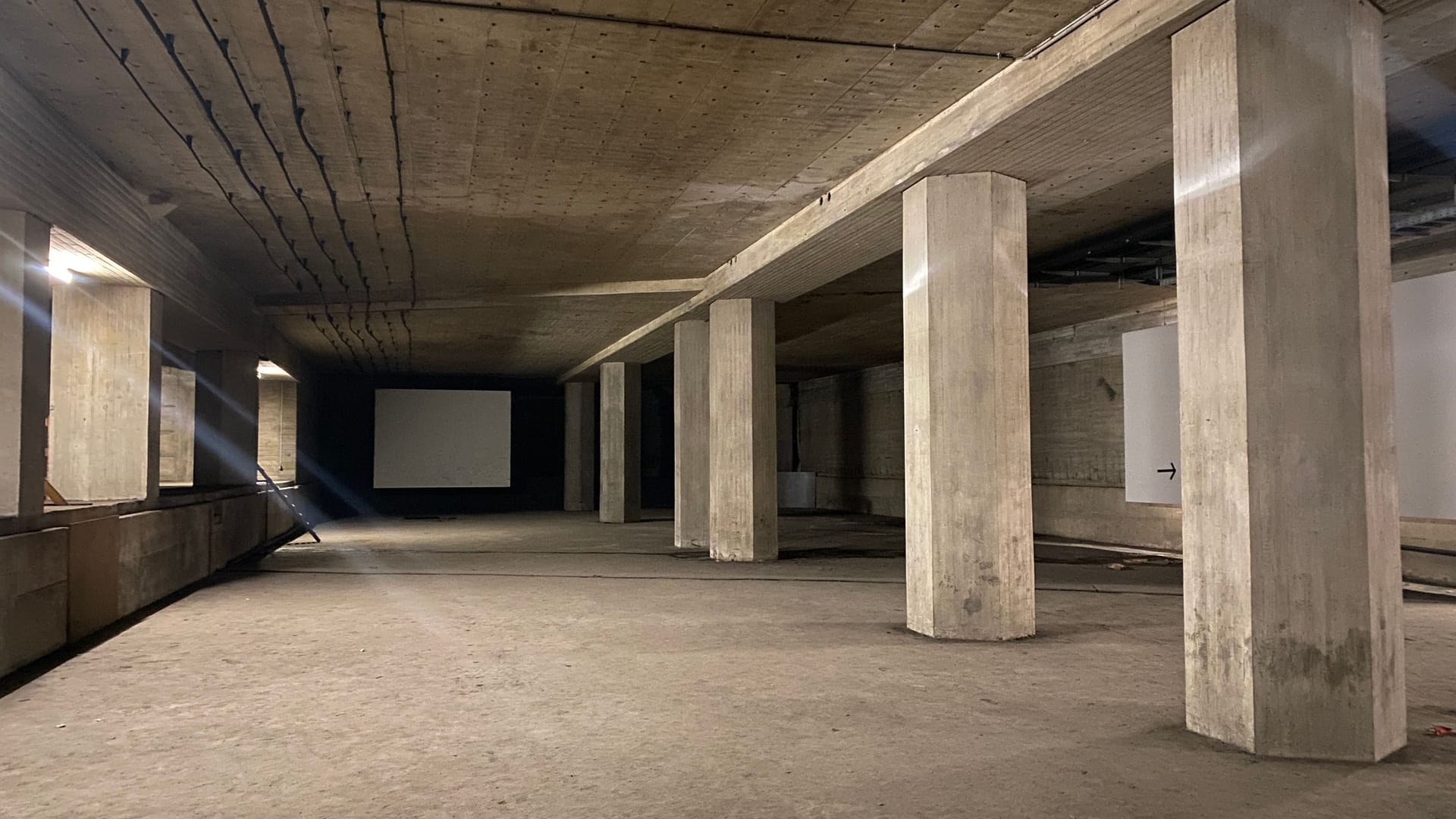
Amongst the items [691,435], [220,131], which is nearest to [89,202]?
[220,131]

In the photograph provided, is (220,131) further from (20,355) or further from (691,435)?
(691,435)

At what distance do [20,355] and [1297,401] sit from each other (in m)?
7.94

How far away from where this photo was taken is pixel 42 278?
7.26 metres

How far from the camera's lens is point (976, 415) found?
24.7 feet

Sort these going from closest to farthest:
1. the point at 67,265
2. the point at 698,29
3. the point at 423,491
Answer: the point at 698,29, the point at 67,265, the point at 423,491

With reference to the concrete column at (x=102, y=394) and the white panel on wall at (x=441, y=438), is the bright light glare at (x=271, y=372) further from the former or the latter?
the concrete column at (x=102, y=394)

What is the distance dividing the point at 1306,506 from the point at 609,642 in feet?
15.3

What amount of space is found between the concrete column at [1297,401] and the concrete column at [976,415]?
8.89 feet

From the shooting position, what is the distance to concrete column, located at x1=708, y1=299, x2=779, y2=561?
43.0 ft

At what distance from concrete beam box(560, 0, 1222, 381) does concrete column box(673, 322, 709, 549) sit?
9.31ft

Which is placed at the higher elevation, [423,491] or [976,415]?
[976,415]

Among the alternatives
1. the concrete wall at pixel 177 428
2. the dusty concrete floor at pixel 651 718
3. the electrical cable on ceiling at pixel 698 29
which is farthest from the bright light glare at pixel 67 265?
the concrete wall at pixel 177 428

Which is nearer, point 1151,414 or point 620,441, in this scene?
point 1151,414

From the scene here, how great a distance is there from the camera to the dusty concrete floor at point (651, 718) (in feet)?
12.8
